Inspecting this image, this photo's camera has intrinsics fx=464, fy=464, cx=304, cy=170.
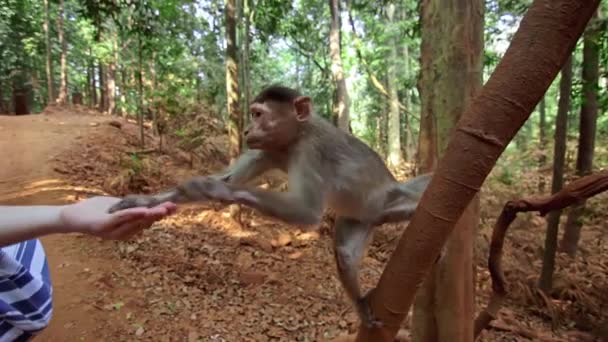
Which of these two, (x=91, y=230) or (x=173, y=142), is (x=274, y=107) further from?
(x=173, y=142)

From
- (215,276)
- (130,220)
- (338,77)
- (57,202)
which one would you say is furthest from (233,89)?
(130,220)

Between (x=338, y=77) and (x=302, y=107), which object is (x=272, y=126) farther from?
(x=338, y=77)

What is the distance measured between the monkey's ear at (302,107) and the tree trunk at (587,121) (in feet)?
13.0

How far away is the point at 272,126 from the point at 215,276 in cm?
446

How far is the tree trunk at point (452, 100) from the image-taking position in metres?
3.04

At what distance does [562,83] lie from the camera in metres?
6.72

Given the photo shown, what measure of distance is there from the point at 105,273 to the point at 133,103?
347 inches

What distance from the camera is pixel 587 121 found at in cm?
771

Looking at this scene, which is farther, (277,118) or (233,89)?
(233,89)

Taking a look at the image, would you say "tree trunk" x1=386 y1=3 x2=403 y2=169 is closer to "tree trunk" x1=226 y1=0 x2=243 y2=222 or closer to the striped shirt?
"tree trunk" x1=226 y1=0 x2=243 y2=222

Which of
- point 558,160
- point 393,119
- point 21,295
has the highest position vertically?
point 393,119

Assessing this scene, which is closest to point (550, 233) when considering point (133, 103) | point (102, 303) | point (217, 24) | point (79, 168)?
point (102, 303)

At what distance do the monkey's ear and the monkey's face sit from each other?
0.02 meters

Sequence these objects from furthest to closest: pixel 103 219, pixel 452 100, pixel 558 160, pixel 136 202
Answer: pixel 558 160, pixel 452 100, pixel 136 202, pixel 103 219
